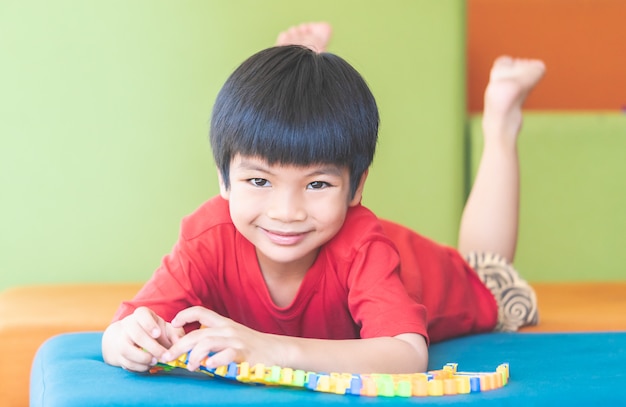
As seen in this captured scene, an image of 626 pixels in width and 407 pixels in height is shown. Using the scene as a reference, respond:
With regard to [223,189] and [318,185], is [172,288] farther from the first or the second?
[318,185]

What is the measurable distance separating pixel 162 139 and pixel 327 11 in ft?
1.57

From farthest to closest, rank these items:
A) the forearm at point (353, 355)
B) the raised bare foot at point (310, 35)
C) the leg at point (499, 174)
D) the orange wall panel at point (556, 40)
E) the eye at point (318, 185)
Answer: the orange wall panel at point (556, 40) → the raised bare foot at point (310, 35) → the leg at point (499, 174) → the eye at point (318, 185) → the forearm at point (353, 355)

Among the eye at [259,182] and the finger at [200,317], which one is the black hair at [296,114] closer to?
the eye at [259,182]

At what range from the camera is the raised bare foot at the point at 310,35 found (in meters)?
2.01

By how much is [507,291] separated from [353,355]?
2.27 feet

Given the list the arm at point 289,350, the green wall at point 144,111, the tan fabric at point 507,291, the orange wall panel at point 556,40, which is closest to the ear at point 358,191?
the arm at point 289,350

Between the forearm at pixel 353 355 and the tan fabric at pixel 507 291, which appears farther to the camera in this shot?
the tan fabric at pixel 507 291

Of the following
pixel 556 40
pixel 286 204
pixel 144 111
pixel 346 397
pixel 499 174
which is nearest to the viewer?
pixel 346 397

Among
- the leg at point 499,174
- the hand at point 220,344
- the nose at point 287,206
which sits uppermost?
the leg at point 499,174

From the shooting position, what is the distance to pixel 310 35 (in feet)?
6.65

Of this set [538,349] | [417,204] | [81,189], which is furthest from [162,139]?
[538,349]

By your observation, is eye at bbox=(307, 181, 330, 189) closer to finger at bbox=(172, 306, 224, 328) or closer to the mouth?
the mouth

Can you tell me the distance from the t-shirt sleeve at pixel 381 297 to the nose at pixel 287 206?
13cm

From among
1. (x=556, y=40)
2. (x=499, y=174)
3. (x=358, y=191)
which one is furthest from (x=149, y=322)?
(x=556, y=40)
